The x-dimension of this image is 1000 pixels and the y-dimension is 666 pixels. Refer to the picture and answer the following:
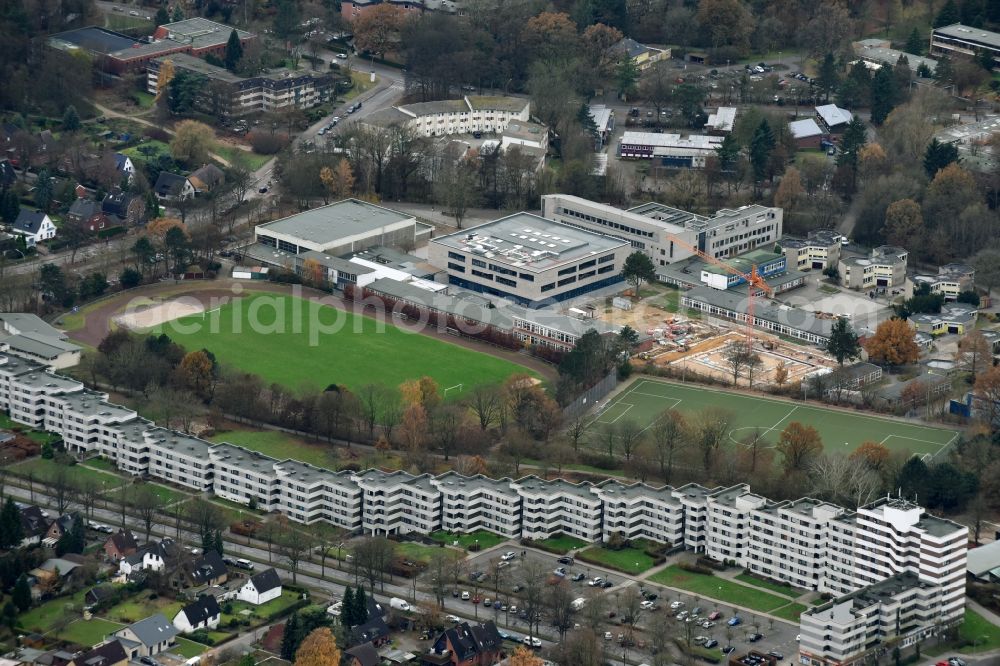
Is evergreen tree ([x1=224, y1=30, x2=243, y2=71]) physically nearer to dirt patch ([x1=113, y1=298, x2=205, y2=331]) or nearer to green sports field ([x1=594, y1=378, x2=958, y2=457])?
dirt patch ([x1=113, y1=298, x2=205, y2=331])

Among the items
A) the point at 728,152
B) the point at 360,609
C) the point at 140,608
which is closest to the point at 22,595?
the point at 140,608

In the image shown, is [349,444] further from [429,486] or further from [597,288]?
[597,288]

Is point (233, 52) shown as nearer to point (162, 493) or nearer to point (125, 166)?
point (125, 166)

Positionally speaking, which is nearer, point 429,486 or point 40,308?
point 429,486

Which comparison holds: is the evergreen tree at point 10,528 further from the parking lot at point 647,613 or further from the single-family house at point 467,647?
the single-family house at point 467,647

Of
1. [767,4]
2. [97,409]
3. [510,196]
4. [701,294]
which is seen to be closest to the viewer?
[97,409]

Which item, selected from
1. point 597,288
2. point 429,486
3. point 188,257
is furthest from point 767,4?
point 429,486

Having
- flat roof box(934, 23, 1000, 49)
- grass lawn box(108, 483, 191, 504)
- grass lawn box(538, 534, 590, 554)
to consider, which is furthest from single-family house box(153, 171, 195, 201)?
flat roof box(934, 23, 1000, 49)
